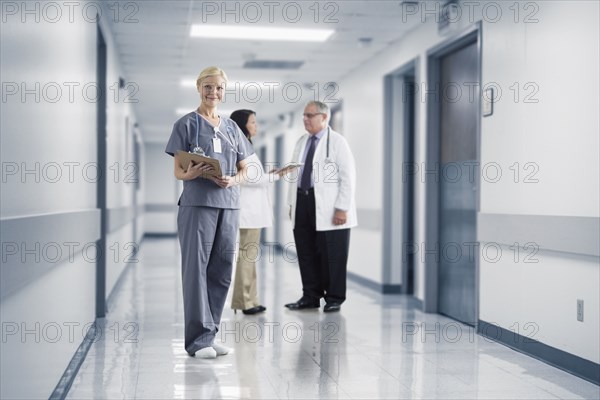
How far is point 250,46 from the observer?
23.3 feet

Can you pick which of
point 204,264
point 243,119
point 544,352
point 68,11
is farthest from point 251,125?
point 544,352

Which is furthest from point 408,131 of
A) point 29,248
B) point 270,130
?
point 270,130

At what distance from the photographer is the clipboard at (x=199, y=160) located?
3.53 m

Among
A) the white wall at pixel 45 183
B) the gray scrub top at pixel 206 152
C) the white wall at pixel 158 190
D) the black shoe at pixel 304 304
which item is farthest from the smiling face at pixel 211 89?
the white wall at pixel 158 190

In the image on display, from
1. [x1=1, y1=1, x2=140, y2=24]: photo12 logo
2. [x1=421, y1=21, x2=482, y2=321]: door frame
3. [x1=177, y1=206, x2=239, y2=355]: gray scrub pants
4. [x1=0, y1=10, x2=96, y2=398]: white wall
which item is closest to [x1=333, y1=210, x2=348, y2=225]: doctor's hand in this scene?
[x1=421, y1=21, x2=482, y2=321]: door frame

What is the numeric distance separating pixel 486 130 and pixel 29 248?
3.40 meters

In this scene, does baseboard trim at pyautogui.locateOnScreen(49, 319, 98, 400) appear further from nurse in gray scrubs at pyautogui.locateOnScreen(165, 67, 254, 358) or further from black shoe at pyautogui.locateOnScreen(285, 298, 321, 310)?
black shoe at pyautogui.locateOnScreen(285, 298, 321, 310)

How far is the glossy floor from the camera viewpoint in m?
3.32

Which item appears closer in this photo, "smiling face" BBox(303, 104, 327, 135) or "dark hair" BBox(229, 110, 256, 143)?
"dark hair" BBox(229, 110, 256, 143)

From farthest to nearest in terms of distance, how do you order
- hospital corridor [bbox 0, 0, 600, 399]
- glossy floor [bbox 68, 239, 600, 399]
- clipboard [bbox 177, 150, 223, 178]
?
clipboard [bbox 177, 150, 223, 178], glossy floor [bbox 68, 239, 600, 399], hospital corridor [bbox 0, 0, 600, 399]

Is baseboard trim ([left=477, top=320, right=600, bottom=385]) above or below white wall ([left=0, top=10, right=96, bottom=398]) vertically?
below

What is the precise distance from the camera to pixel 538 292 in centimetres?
417

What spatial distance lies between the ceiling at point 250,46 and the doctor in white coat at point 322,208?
34.6 inches

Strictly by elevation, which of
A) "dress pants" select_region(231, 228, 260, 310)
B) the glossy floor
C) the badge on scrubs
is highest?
the badge on scrubs
